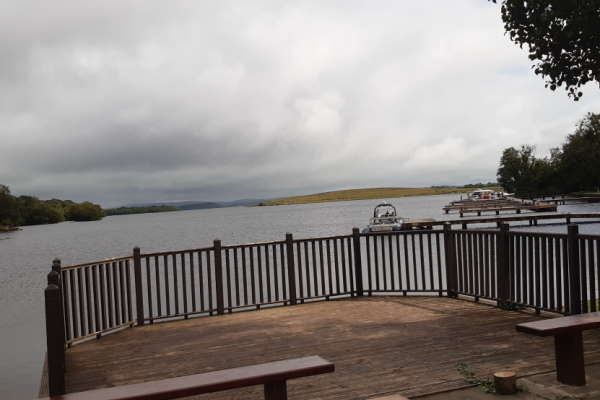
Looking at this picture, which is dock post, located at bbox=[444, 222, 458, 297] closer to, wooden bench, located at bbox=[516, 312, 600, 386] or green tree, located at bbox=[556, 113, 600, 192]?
wooden bench, located at bbox=[516, 312, 600, 386]

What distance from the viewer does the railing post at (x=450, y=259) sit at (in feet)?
28.9

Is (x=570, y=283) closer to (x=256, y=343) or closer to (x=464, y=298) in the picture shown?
(x=464, y=298)

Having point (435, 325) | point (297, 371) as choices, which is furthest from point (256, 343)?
point (297, 371)

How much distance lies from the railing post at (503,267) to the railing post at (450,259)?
1.06 metres

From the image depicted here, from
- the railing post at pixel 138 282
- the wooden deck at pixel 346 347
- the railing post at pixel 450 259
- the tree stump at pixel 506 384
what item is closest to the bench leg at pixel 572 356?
the tree stump at pixel 506 384

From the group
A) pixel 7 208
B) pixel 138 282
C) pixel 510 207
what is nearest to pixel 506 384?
pixel 138 282

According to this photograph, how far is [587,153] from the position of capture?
255ft

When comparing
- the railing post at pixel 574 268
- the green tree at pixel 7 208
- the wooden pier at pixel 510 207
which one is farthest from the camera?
the green tree at pixel 7 208

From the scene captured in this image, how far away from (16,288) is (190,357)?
2694cm

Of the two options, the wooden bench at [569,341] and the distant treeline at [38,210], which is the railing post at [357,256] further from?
the distant treeline at [38,210]

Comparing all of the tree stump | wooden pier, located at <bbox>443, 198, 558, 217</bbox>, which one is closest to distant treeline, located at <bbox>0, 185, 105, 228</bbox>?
wooden pier, located at <bbox>443, 198, 558, 217</bbox>

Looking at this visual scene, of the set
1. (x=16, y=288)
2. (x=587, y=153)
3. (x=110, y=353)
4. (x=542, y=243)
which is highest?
(x=587, y=153)

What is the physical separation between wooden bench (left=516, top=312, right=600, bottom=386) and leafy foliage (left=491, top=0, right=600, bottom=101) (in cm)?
451

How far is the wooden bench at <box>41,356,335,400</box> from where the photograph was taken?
3062 millimetres
